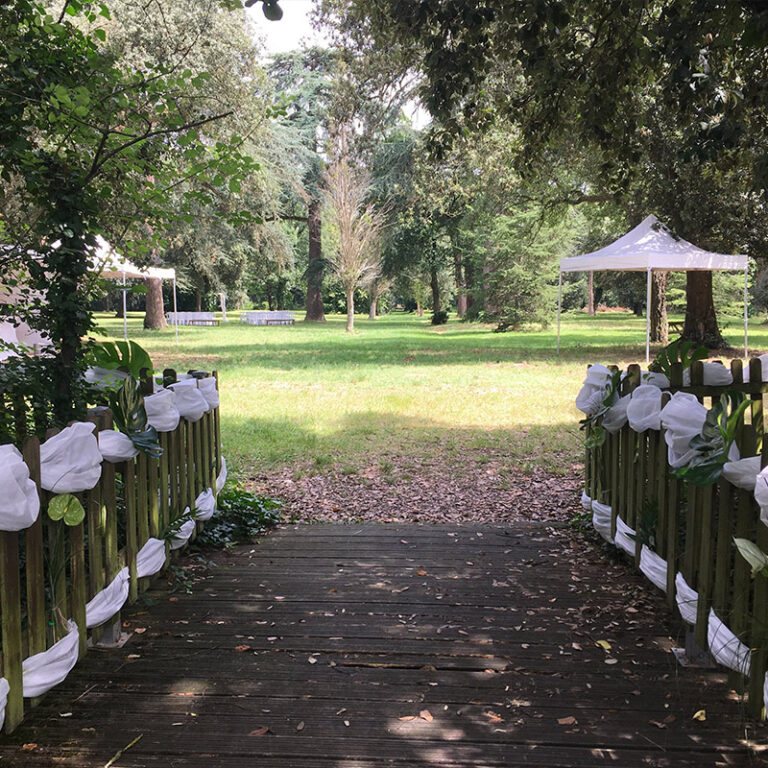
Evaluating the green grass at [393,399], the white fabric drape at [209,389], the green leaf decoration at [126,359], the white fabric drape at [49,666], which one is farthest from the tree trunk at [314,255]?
the white fabric drape at [49,666]

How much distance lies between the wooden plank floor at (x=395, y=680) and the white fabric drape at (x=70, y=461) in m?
0.90

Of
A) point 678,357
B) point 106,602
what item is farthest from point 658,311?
point 106,602

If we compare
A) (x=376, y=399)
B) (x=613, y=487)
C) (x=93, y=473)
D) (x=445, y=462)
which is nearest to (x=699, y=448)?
(x=613, y=487)

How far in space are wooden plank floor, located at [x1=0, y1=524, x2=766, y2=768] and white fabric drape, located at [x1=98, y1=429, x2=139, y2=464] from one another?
36.8 inches

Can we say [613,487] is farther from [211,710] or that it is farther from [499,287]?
[499,287]

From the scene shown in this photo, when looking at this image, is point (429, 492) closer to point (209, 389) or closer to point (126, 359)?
point (209, 389)

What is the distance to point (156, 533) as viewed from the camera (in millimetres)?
4285

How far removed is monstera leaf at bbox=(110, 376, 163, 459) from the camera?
387cm

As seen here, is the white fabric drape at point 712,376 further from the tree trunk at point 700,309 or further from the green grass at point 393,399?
the tree trunk at point 700,309

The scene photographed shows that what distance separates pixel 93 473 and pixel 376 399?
402 inches

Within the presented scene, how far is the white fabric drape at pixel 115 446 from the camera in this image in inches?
139

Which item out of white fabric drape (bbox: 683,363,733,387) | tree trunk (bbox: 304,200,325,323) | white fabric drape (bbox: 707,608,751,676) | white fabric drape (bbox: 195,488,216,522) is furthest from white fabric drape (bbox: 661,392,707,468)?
tree trunk (bbox: 304,200,325,323)

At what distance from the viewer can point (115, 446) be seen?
11.8 ft

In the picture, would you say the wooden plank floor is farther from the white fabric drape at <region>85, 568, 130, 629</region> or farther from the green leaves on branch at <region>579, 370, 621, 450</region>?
the green leaves on branch at <region>579, 370, 621, 450</region>
